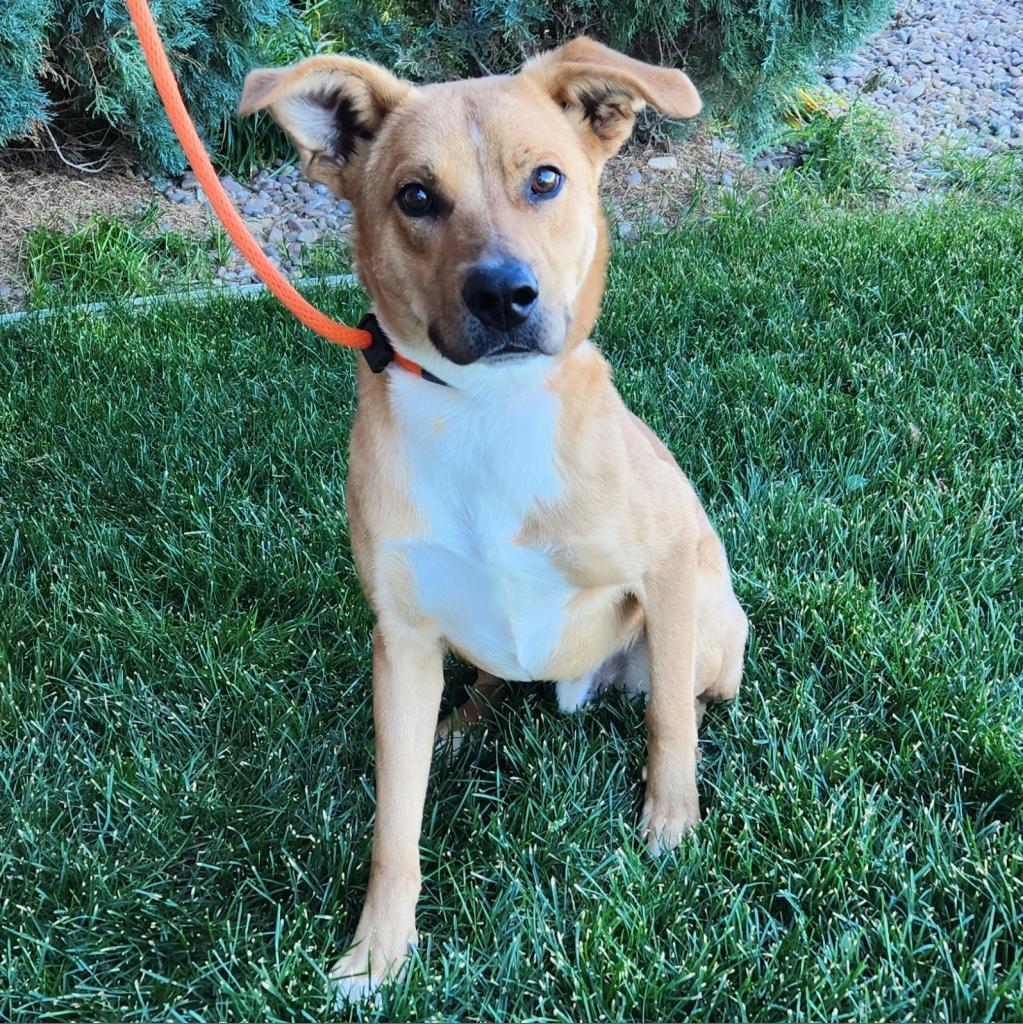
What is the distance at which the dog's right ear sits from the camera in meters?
2.28

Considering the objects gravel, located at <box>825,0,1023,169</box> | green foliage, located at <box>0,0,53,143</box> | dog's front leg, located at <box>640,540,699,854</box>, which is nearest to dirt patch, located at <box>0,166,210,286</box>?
green foliage, located at <box>0,0,53,143</box>

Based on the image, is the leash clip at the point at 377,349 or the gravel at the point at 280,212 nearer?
the leash clip at the point at 377,349

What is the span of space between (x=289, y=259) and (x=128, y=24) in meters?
1.78

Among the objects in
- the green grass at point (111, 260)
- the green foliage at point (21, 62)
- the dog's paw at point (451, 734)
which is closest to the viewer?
the dog's paw at point (451, 734)

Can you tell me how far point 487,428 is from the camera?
2.33 m

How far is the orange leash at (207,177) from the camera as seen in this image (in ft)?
7.23

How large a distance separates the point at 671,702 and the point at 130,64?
5481mm

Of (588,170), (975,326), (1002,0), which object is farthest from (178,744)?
(1002,0)

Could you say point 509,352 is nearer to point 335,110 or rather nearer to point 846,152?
point 335,110

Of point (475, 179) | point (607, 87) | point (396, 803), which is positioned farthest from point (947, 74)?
point (396, 803)

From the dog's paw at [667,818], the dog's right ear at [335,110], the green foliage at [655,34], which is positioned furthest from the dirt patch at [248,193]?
the dog's paw at [667,818]

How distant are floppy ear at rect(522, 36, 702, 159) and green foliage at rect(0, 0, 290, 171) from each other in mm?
4462

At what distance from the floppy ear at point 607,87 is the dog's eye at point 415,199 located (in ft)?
1.48

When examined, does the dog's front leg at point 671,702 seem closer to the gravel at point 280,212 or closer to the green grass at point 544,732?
the green grass at point 544,732
